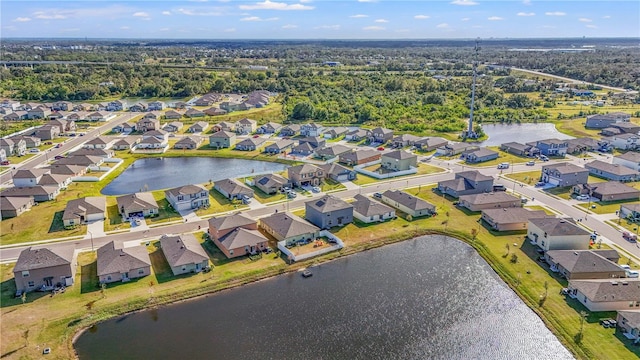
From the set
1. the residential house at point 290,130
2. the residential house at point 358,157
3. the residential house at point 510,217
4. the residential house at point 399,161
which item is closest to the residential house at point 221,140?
the residential house at point 290,130

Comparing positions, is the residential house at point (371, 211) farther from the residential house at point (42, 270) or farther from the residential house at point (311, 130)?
the residential house at point (311, 130)

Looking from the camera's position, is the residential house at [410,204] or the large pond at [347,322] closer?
the large pond at [347,322]

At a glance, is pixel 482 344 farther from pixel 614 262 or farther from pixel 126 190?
pixel 126 190

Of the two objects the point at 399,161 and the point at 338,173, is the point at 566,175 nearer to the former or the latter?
→ the point at 399,161

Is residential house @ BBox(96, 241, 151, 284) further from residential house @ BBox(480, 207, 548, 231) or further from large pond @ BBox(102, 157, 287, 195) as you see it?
residential house @ BBox(480, 207, 548, 231)

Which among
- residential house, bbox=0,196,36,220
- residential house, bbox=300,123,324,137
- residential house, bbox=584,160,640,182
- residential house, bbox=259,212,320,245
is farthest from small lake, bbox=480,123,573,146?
residential house, bbox=0,196,36,220

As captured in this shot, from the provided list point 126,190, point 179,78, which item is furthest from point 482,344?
point 179,78

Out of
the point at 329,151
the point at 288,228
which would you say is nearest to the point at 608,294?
the point at 288,228
